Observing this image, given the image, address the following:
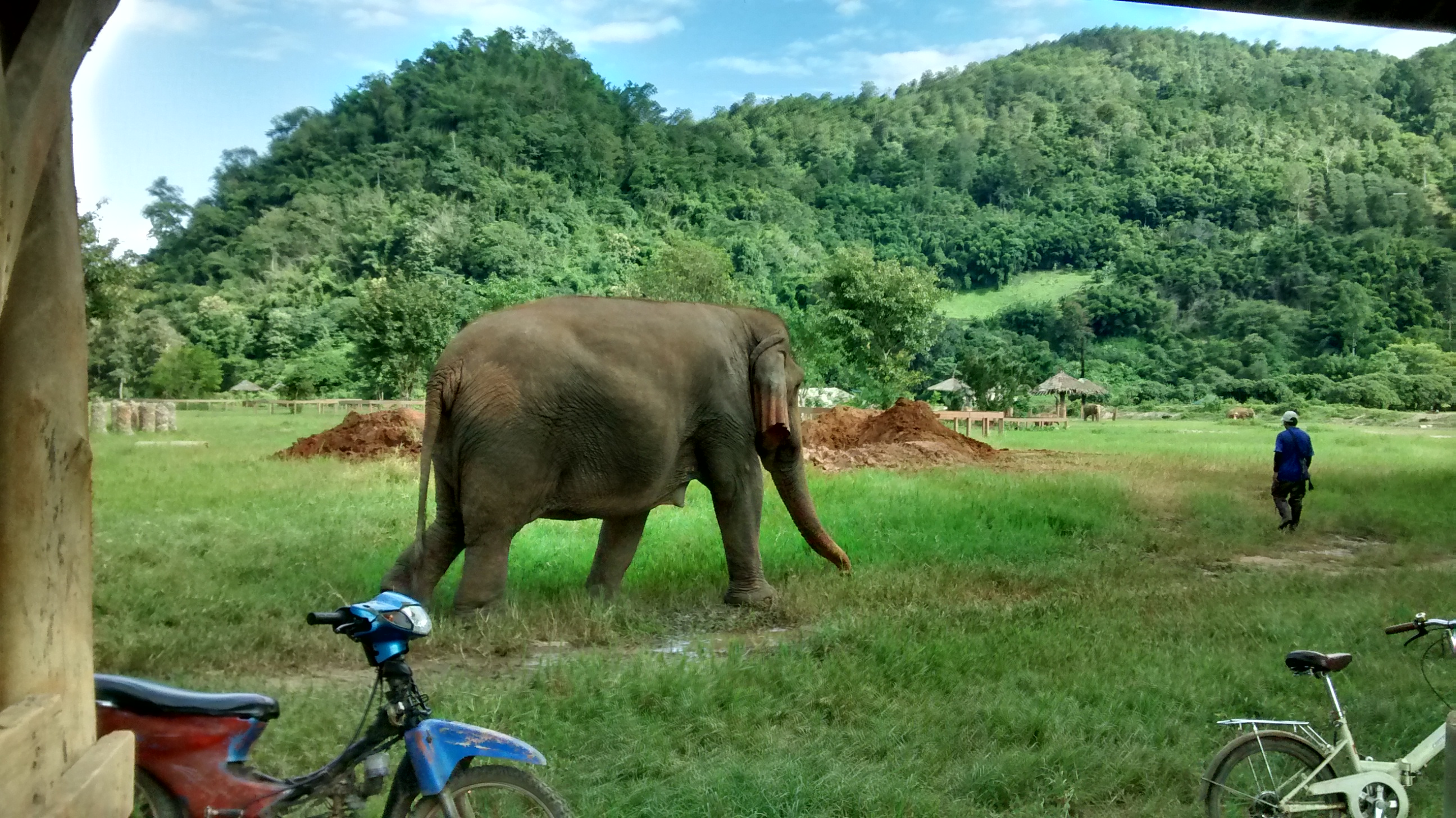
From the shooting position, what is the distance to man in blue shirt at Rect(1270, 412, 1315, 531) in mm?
7953

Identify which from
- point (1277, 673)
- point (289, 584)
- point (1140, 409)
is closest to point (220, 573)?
point (289, 584)

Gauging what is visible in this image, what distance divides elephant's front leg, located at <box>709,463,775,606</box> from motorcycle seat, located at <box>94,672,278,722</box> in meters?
3.56

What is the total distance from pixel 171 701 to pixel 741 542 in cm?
376

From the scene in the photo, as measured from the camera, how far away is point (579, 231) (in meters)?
7.81

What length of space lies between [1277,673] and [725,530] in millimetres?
2766

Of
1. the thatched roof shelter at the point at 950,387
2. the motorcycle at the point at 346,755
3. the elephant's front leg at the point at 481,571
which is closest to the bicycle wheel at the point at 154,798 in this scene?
the motorcycle at the point at 346,755

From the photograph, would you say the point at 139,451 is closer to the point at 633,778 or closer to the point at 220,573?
the point at 220,573

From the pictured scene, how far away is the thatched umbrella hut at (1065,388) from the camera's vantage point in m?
9.84

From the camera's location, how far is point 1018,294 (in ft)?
34.1

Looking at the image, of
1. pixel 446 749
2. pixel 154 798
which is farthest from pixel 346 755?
Result: pixel 154 798

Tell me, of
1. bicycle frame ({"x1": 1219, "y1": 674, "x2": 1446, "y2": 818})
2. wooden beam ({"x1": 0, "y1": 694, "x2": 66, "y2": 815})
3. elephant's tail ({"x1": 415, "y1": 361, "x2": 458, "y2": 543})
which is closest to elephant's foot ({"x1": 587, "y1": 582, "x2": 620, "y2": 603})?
elephant's tail ({"x1": 415, "y1": 361, "x2": 458, "y2": 543})

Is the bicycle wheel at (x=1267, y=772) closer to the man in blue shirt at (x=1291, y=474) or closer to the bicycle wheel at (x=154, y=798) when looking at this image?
the bicycle wheel at (x=154, y=798)

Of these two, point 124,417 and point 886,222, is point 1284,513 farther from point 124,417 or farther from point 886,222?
point 124,417

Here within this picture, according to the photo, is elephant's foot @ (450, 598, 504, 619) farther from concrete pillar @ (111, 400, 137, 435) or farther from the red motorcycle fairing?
the red motorcycle fairing
